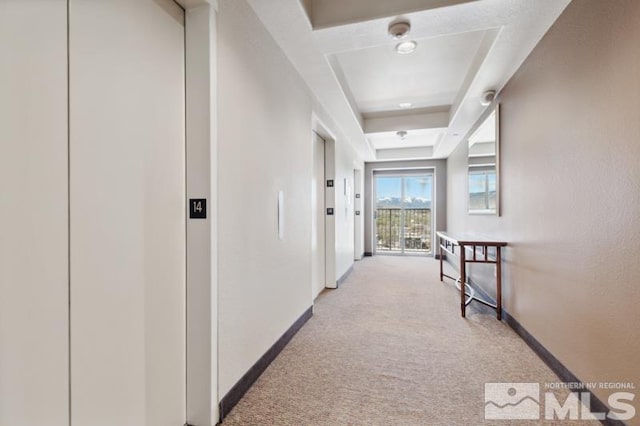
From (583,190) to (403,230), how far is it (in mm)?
5749

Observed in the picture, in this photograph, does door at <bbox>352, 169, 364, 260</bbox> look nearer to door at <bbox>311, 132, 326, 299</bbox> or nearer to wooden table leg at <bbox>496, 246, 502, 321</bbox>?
door at <bbox>311, 132, 326, 299</bbox>

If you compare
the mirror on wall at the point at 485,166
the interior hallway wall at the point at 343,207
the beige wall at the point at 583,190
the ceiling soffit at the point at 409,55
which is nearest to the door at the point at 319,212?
the interior hallway wall at the point at 343,207

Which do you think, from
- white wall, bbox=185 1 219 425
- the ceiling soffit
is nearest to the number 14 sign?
white wall, bbox=185 1 219 425

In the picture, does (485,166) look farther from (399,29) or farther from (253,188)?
(253,188)

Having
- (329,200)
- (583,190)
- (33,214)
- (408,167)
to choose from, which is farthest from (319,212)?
(408,167)

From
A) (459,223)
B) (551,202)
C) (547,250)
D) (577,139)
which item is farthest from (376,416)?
(459,223)

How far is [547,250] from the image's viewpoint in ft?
6.64

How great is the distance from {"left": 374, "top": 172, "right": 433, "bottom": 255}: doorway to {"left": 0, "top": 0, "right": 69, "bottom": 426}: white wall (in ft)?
22.6

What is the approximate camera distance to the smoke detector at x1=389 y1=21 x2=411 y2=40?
75.2 inches

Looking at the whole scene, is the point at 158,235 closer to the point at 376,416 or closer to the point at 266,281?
the point at 266,281

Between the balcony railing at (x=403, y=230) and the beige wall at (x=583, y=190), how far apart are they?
4726 millimetres

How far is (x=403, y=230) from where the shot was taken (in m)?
7.30

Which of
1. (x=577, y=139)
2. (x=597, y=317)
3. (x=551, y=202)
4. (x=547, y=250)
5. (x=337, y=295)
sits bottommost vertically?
(x=337, y=295)

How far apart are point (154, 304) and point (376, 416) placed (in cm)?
125
